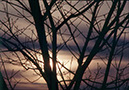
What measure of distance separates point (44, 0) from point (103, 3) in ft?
4.23

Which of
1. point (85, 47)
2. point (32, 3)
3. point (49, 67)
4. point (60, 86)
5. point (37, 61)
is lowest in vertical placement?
point (60, 86)

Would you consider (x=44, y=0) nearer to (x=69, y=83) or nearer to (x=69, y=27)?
(x=69, y=27)

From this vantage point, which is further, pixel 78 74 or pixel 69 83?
pixel 69 83

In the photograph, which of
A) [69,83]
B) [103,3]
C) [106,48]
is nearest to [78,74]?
[69,83]

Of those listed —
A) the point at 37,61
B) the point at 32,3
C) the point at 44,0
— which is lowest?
the point at 37,61

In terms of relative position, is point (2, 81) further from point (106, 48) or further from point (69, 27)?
point (106, 48)

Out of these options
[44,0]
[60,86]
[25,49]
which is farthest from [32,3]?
[60,86]

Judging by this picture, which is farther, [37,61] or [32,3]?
[37,61]

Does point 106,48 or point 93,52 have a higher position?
point 106,48

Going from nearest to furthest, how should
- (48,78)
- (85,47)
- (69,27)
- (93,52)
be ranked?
1. (93,52)
2. (48,78)
3. (85,47)
4. (69,27)

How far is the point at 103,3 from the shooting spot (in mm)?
3928

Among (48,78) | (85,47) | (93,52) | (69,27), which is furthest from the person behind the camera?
(69,27)

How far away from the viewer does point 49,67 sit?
3.27 m

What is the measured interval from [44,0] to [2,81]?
5.52ft
